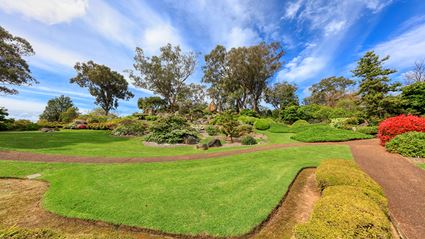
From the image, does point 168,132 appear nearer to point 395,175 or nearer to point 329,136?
point 329,136

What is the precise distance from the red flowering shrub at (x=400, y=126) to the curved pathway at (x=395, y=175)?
923mm

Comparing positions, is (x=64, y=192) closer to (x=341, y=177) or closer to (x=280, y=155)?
(x=341, y=177)

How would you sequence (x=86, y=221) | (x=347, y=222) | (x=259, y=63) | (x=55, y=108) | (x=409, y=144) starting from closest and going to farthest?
1. (x=347, y=222)
2. (x=86, y=221)
3. (x=409, y=144)
4. (x=259, y=63)
5. (x=55, y=108)

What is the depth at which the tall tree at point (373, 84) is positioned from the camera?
58.3ft

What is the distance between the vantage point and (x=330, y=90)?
46219mm

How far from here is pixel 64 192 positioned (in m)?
4.99

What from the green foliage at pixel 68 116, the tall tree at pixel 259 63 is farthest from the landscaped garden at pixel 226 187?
the green foliage at pixel 68 116

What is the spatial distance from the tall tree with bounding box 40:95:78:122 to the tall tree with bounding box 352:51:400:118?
5285 cm

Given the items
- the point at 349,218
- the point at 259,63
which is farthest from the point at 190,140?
the point at 259,63

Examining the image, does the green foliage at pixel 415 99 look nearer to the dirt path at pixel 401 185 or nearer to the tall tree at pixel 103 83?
the dirt path at pixel 401 185

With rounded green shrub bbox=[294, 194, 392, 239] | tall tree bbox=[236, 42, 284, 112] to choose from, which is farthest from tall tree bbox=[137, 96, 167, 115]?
rounded green shrub bbox=[294, 194, 392, 239]

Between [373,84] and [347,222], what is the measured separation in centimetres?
2184

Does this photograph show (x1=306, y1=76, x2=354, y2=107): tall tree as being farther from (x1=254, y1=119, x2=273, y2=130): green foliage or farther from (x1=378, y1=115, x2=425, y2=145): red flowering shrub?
(x1=378, y1=115, x2=425, y2=145): red flowering shrub

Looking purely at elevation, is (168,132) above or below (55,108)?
below
